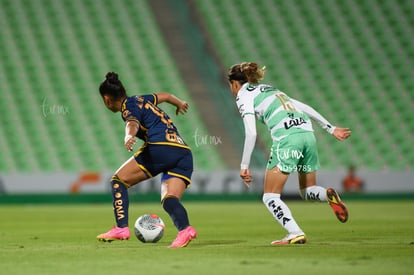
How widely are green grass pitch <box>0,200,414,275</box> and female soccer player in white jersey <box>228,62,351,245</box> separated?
396 millimetres

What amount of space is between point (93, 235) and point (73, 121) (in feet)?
41.4

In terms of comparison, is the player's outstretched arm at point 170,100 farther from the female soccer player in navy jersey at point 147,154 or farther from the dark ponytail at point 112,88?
the dark ponytail at point 112,88

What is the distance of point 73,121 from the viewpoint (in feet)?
74.3

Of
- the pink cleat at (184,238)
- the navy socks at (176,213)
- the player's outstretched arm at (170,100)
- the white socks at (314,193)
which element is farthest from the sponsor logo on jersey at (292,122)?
the pink cleat at (184,238)

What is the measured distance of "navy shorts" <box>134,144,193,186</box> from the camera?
8.43 m

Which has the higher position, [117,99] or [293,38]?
[293,38]

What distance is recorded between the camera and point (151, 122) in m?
8.45

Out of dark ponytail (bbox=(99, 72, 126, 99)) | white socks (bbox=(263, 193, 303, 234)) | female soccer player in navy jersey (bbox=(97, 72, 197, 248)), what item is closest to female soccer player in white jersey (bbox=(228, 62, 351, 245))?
white socks (bbox=(263, 193, 303, 234))

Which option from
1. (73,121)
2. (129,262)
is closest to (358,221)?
(129,262)

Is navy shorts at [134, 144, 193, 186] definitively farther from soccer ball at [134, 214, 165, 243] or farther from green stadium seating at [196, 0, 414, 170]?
green stadium seating at [196, 0, 414, 170]

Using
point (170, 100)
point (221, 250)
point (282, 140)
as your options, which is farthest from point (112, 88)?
point (221, 250)

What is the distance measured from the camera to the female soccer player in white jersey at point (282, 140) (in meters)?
8.16

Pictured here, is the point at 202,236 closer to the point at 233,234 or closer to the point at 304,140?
the point at 233,234

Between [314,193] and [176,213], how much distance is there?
60.0 inches
